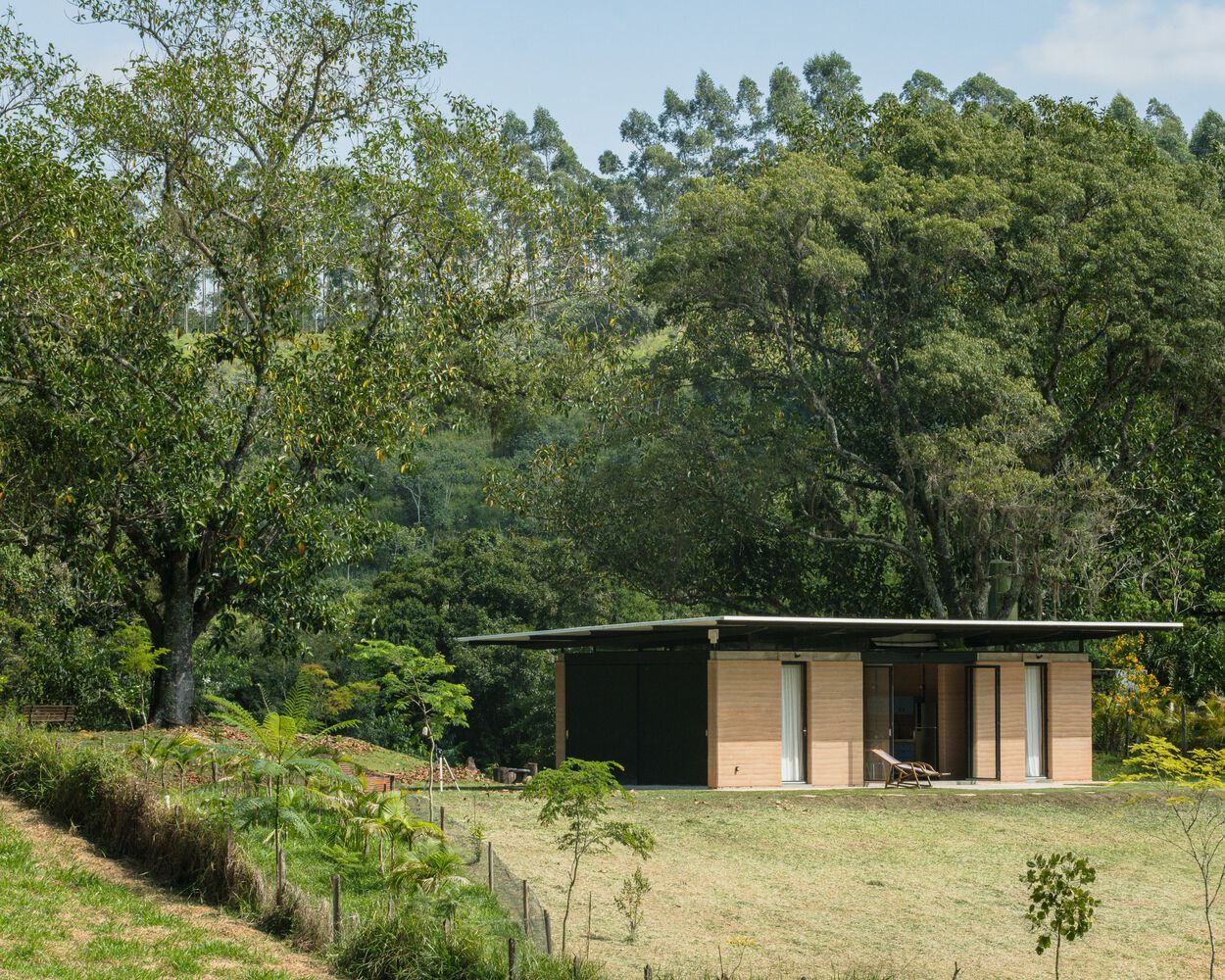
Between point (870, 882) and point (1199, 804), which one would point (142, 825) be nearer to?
point (870, 882)

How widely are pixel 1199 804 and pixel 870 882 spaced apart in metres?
3.14

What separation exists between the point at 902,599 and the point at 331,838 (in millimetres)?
24390

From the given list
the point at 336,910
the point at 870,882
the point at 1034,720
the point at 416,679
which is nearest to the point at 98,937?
the point at 336,910

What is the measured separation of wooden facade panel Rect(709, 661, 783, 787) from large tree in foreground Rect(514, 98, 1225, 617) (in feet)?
26.0

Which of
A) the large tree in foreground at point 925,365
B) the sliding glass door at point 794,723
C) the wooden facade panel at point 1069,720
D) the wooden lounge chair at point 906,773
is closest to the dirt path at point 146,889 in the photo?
the sliding glass door at point 794,723

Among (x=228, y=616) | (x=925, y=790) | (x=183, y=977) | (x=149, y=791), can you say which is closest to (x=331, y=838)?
(x=149, y=791)

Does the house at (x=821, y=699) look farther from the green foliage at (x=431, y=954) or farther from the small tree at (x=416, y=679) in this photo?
the green foliage at (x=431, y=954)

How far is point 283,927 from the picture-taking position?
10312mm

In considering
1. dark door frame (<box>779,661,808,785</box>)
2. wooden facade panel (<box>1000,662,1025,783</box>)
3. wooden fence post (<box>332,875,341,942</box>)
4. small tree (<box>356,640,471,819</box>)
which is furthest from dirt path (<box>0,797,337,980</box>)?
wooden facade panel (<box>1000,662,1025,783</box>)

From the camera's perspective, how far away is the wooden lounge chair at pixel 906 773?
71.6ft

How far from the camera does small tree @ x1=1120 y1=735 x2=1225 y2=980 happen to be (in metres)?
10.7

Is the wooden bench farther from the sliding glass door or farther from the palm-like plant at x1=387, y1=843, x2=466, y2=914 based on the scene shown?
the palm-like plant at x1=387, y1=843, x2=466, y2=914

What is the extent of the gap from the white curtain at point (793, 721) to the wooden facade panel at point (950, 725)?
145 inches

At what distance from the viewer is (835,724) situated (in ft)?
72.1
